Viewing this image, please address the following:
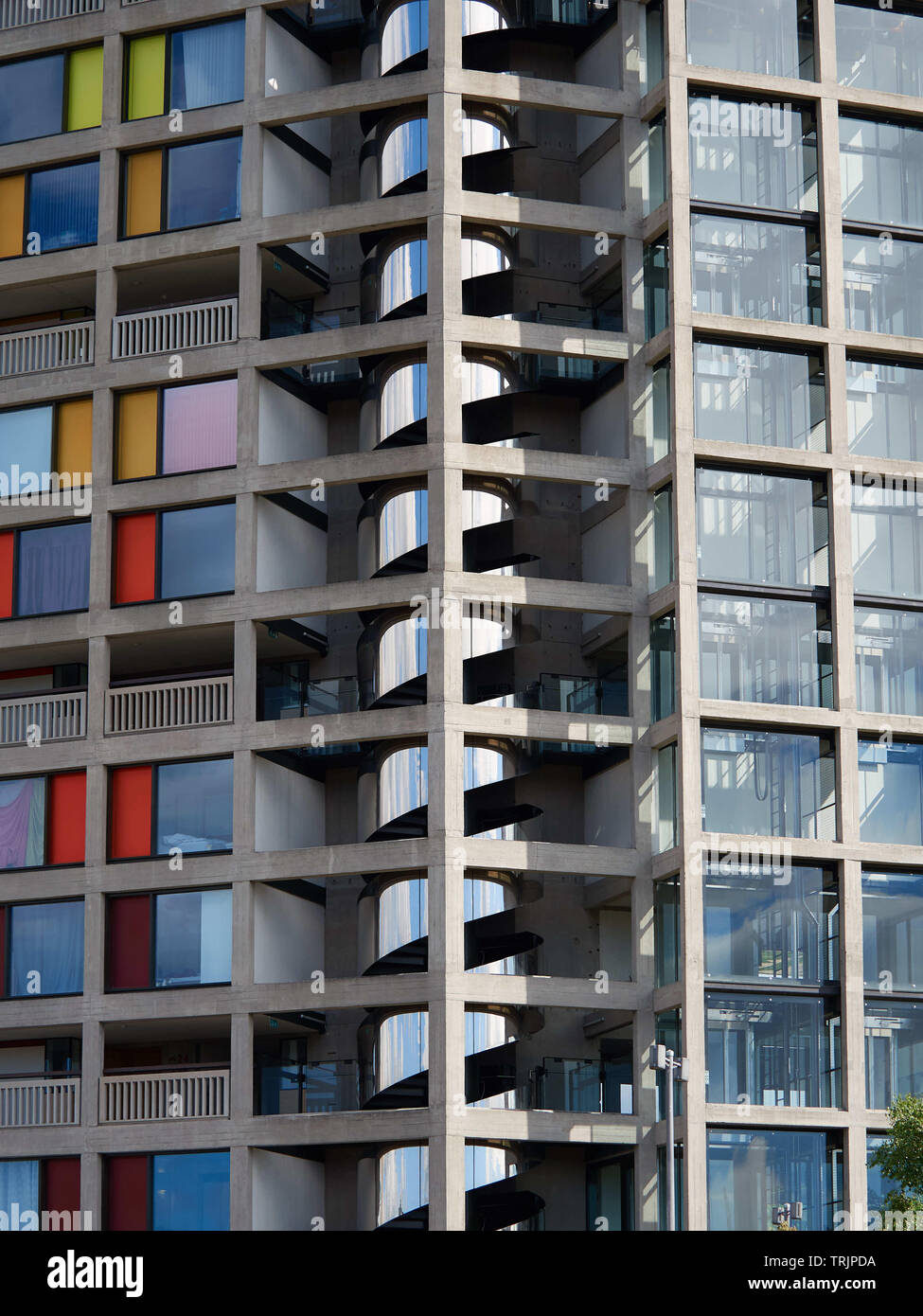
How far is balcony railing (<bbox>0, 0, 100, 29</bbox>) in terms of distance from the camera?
168ft

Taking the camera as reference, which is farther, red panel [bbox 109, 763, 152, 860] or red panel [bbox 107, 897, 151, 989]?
red panel [bbox 109, 763, 152, 860]

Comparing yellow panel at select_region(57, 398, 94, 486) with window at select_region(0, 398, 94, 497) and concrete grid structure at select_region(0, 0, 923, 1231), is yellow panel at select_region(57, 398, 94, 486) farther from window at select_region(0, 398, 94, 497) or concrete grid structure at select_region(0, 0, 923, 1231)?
concrete grid structure at select_region(0, 0, 923, 1231)

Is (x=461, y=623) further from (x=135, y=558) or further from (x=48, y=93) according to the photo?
(x=48, y=93)

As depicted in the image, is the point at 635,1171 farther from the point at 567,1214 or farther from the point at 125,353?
the point at 125,353

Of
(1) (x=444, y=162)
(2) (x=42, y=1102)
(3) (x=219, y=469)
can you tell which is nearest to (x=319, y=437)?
(3) (x=219, y=469)

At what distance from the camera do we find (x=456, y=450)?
149 ft

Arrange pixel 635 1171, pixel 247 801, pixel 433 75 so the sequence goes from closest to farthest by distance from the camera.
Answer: pixel 635 1171, pixel 247 801, pixel 433 75

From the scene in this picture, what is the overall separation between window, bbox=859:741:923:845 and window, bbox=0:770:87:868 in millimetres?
17838

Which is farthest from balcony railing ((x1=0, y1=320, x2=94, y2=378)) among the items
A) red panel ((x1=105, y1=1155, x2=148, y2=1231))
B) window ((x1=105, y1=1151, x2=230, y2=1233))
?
window ((x1=105, y1=1151, x2=230, y2=1233))

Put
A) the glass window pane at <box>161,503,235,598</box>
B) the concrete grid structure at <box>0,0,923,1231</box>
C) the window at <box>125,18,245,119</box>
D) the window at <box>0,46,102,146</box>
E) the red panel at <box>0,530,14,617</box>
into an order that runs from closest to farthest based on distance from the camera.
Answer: the concrete grid structure at <box>0,0,923,1231</box> → the glass window pane at <box>161,503,235,598</box> → the red panel at <box>0,530,14,617</box> → the window at <box>125,18,245,119</box> → the window at <box>0,46,102,146</box>

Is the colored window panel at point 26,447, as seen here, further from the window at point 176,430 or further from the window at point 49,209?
the window at point 49,209

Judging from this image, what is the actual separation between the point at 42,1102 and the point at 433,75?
84.1ft

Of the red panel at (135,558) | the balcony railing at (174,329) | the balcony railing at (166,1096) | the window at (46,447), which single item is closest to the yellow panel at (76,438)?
the window at (46,447)

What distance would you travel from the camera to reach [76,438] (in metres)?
48.5
